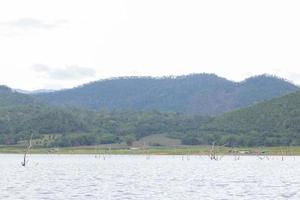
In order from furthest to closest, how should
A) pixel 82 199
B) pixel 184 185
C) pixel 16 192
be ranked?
pixel 184 185 < pixel 16 192 < pixel 82 199

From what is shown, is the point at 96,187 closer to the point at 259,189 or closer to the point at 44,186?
the point at 44,186

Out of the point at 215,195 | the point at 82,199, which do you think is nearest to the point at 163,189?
the point at 215,195

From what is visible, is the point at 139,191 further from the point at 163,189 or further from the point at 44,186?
the point at 44,186

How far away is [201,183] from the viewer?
89.1m

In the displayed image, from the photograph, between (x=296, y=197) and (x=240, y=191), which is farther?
(x=240, y=191)

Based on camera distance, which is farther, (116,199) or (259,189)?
(259,189)

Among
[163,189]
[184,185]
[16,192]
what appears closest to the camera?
[16,192]

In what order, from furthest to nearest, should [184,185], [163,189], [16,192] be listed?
1. [184,185]
2. [163,189]
3. [16,192]

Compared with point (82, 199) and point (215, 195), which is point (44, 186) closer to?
point (82, 199)

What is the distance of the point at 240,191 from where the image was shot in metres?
74.7

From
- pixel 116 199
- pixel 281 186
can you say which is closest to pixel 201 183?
pixel 281 186

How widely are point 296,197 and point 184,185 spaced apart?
836 inches

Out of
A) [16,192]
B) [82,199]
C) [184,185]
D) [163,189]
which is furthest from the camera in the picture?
[184,185]

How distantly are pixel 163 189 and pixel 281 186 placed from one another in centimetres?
1467
